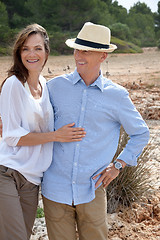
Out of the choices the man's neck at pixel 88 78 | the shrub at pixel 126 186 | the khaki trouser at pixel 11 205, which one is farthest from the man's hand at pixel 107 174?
the shrub at pixel 126 186

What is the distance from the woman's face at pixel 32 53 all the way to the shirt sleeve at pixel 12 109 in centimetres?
20

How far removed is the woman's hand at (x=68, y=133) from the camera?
7.55 feet

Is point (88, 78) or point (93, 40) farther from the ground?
point (93, 40)

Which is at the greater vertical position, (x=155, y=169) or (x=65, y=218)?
(x=65, y=218)

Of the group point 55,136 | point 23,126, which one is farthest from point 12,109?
point 55,136

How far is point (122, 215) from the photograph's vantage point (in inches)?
145

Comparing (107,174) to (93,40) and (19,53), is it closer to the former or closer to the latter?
(93,40)

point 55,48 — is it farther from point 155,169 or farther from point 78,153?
point 78,153

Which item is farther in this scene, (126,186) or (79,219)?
(126,186)

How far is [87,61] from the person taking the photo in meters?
2.37

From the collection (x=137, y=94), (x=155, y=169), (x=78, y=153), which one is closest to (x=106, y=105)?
(x=78, y=153)

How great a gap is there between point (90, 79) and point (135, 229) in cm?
176

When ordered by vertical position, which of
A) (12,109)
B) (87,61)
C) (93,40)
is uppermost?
(93,40)

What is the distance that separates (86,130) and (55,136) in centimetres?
21
